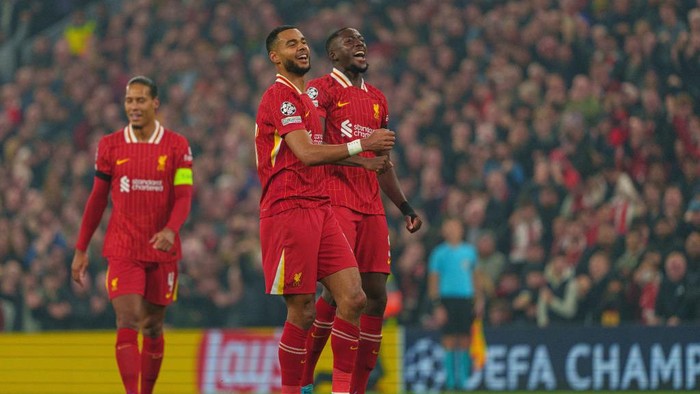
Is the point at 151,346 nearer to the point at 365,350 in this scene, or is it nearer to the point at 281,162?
the point at 365,350

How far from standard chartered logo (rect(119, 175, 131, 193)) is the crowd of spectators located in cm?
660

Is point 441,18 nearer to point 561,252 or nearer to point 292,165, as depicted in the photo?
point 561,252

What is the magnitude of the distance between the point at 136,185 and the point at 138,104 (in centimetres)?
64

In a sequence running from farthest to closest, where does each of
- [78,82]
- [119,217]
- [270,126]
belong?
1. [78,82]
2. [119,217]
3. [270,126]

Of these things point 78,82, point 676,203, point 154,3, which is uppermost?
point 154,3

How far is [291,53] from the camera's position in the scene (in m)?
7.73

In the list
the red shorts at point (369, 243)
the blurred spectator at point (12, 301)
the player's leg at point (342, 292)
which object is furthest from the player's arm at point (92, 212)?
the blurred spectator at point (12, 301)

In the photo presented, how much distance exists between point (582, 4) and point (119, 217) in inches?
368

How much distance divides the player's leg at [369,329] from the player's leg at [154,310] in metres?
1.88

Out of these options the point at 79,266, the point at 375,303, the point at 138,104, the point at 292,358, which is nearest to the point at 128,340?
the point at 79,266

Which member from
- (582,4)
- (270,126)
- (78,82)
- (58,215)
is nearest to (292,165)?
(270,126)

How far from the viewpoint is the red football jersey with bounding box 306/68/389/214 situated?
849 centimetres

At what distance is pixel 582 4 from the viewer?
1691 cm

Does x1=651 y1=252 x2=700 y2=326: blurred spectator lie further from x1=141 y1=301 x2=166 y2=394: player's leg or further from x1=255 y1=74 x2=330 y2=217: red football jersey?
x1=255 y1=74 x2=330 y2=217: red football jersey
